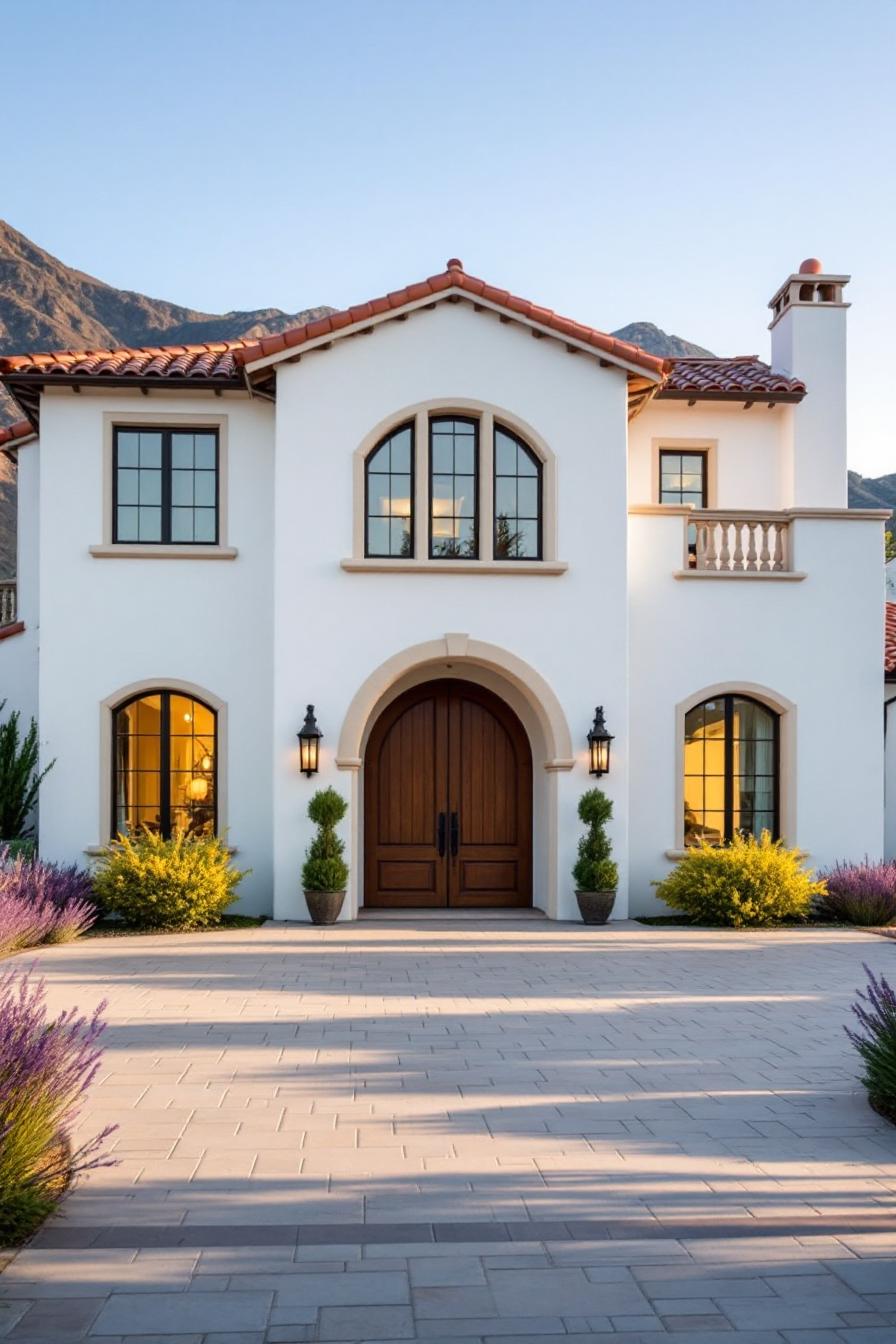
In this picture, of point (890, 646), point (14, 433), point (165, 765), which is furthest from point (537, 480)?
point (14, 433)

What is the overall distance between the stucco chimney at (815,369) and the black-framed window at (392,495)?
6251 millimetres

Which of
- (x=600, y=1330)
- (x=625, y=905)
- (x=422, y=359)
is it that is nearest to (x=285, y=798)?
(x=625, y=905)

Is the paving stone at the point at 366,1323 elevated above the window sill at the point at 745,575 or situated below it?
below

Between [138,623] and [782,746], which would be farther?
[782,746]

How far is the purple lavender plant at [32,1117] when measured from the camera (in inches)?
193

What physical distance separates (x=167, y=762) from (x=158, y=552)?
108 inches

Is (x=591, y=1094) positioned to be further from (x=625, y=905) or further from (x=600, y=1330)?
(x=625, y=905)

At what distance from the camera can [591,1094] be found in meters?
7.16

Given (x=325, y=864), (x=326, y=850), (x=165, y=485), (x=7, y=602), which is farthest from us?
(x=7, y=602)

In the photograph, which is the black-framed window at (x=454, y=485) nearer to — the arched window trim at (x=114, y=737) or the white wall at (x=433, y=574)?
the white wall at (x=433, y=574)

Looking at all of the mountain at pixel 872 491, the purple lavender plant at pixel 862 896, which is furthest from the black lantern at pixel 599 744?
the mountain at pixel 872 491

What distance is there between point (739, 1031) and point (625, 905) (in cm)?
A: 626

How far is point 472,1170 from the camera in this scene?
5.80 metres

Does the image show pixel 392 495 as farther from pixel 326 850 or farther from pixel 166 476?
pixel 326 850
